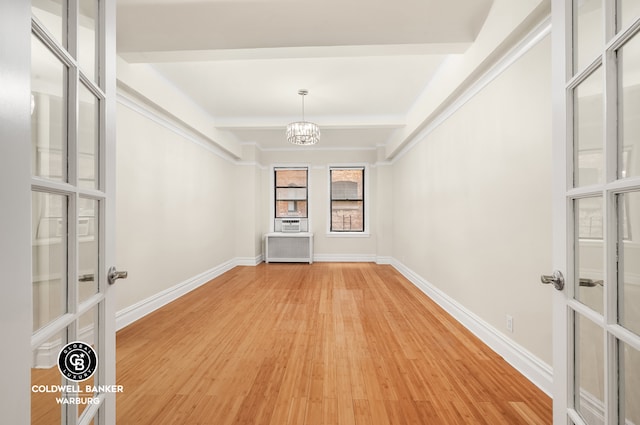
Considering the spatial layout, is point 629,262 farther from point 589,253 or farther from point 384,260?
point 384,260

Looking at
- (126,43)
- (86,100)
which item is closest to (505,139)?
(86,100)

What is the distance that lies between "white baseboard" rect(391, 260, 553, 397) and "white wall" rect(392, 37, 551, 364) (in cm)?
5

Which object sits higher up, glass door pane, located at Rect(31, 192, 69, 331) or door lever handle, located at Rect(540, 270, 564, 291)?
glass door pane, located at Rect(31, 192, 69, 331)

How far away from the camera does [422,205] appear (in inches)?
172

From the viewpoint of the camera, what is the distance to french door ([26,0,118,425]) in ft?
2.34

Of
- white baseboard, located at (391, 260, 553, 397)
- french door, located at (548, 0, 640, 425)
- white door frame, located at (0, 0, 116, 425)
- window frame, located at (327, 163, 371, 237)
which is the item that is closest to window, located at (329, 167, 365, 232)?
window frame, located at (327, 163, 371, 237)

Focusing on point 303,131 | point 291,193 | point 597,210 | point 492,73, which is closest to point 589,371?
point 597,210

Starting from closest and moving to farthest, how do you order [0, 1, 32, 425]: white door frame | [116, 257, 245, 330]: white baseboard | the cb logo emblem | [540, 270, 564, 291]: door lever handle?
[0, 1, 32, 425]: white door frame
the cb logo emblem
[540, 270, 564, 291]: door lever handle
[116, 257, 245, 330]: white baseboard

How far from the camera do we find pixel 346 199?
705 cm

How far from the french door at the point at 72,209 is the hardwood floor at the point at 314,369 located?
79cm

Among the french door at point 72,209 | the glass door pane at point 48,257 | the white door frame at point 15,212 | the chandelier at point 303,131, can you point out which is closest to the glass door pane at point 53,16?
the french door at point 72,209

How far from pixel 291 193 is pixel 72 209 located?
628 cm

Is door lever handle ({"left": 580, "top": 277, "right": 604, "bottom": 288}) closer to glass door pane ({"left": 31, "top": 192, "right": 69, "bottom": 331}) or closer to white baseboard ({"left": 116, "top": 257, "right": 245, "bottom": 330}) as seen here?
glass door pane ({"left": 31, "top": 192, "right": 69, "bottom": 331})

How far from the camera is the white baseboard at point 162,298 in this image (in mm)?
2883
